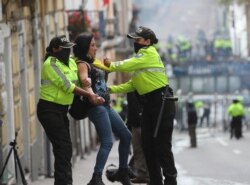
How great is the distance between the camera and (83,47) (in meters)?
13.8

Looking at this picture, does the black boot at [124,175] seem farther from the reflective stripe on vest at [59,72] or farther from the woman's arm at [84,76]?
the reflective stripe on vest at [59,72]

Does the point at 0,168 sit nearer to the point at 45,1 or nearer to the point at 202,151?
the point at 45,1

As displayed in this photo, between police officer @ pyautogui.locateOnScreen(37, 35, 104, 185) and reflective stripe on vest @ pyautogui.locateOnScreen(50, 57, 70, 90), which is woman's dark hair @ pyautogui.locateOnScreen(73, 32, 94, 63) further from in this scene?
reflective stripe on vest @ pyautogui.locateOnScreen(50, 57, 70, 90)

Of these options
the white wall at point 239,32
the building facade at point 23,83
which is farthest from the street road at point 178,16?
the building facade at point 23,83

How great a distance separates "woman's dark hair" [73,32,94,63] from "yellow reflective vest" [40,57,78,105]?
10.1 inches

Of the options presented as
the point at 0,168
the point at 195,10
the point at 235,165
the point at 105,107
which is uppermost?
the point at 105,107

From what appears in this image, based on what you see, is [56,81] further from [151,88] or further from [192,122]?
[192,122]

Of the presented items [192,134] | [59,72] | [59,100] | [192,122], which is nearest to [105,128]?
[59,100]

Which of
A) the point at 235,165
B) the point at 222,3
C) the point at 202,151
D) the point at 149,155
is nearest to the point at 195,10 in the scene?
the point at 222,3

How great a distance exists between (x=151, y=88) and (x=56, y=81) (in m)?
1.15

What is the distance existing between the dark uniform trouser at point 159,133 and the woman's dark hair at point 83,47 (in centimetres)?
80

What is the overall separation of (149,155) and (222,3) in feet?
202

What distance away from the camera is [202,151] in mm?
39281

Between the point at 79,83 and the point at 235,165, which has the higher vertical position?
the point at 79,83
